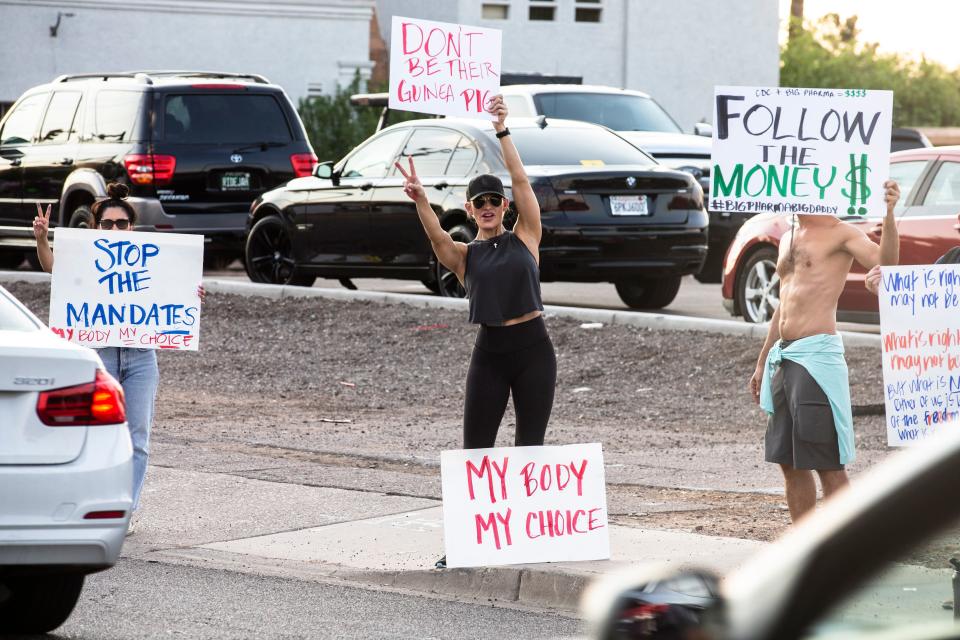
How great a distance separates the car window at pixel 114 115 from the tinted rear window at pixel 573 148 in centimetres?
410

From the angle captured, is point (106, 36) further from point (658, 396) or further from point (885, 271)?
point (885, 271)

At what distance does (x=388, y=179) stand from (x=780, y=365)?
921 cm

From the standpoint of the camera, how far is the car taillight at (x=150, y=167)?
1709 cm

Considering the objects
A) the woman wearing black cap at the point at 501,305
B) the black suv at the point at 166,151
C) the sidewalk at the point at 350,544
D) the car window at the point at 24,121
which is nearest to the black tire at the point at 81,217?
the black suv at the point at 166,151

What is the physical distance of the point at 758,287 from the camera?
47.9ft

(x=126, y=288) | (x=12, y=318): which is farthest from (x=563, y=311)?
(x=12, y=318)

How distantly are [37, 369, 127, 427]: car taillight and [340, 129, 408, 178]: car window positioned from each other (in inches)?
408

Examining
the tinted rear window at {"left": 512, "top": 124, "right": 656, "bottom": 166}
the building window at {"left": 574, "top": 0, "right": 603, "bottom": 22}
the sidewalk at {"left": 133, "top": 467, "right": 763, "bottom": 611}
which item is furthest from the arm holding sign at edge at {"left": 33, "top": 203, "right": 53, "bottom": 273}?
the building window at {"left": 574, "top": 0, "right": 603, "bottom": 22}

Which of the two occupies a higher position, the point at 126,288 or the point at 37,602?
the point at 126,288

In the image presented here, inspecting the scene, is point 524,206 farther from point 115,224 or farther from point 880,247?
point 115,224

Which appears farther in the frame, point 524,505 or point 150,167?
point 150,167

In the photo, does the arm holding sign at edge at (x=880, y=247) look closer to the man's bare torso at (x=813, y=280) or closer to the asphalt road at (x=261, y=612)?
the man's bare torso at (x=813, y=280)

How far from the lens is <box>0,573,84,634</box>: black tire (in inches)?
234

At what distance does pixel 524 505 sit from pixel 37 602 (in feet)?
7.12
